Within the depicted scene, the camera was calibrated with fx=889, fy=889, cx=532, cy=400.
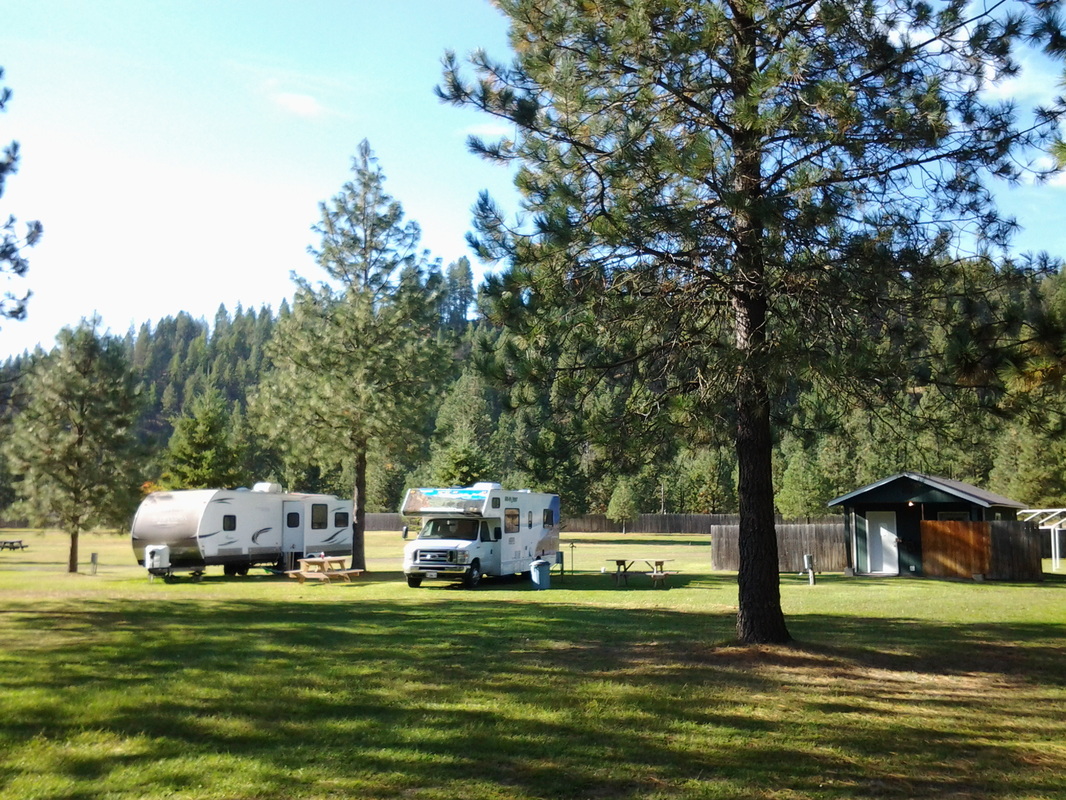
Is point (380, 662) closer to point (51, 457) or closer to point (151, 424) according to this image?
point (51, 457)

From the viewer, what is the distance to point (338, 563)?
88.8ft

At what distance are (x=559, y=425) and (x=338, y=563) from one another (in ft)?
58.7

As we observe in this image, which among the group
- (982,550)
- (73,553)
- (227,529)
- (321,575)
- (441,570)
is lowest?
(321,575)

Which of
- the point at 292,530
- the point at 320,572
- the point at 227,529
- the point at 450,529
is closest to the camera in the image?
the point at 450,529

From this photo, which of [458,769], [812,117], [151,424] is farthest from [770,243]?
[151,424]

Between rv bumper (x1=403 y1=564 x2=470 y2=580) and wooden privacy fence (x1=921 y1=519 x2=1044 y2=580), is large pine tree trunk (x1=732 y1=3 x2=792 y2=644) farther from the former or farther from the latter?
wooden privacy fence (x1=921 y1=519 x2=1044 y2=580)

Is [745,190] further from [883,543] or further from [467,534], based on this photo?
[883,543]

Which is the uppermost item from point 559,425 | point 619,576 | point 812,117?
point 812,117

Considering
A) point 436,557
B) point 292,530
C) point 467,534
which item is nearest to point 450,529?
point 467,534

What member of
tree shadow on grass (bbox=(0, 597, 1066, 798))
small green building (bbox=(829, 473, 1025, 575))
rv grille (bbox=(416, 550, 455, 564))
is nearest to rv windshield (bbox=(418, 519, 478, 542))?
rv grille (bbox=(416, 550, 455, 564))

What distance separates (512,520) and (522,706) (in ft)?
54.5

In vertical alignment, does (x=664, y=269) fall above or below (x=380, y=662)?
above

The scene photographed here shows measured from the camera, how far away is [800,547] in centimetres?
3056

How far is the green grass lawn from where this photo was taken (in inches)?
237
